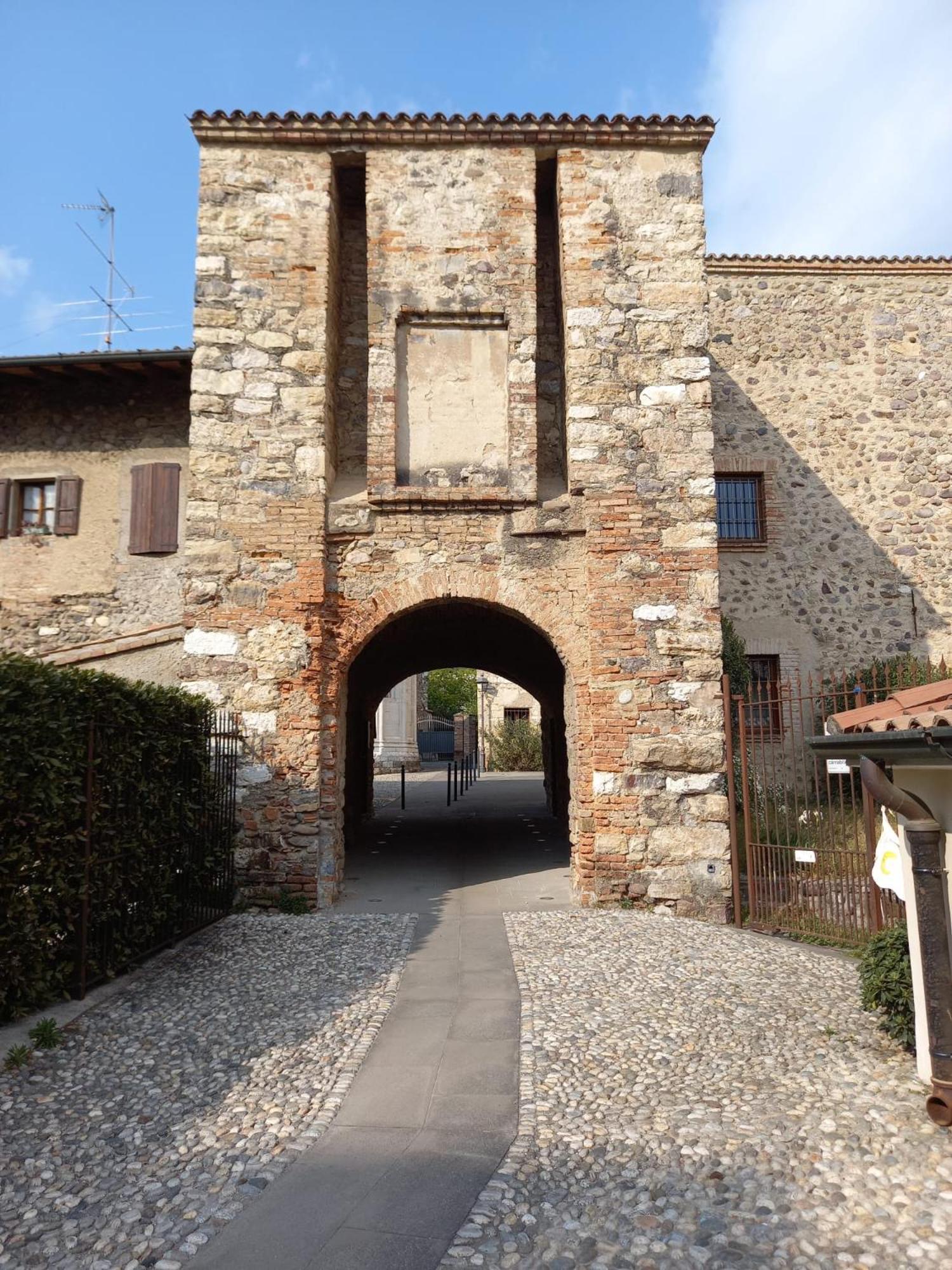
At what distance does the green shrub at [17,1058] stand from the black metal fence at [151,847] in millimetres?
793

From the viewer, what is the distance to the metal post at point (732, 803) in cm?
708

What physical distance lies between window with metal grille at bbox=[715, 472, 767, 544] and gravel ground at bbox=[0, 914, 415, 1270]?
9.05m

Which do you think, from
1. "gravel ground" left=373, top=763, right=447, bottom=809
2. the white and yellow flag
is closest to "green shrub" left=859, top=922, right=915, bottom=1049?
the white and yellow flag

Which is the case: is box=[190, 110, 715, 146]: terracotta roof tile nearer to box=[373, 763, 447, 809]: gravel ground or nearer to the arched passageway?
the arched passageway

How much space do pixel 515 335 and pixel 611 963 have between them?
18.5 feet

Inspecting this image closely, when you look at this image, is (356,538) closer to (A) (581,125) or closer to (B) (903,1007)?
(A) (581,125)

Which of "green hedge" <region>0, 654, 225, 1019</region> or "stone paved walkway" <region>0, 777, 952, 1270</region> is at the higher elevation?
"green hedge" <region>0, 654, 225, 1019</region>

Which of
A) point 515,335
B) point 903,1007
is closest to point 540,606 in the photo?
point 515,335

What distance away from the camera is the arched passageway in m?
10.9

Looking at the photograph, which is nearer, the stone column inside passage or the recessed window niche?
the recessed window niche

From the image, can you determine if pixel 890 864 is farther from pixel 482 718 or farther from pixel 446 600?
pixel 482 718

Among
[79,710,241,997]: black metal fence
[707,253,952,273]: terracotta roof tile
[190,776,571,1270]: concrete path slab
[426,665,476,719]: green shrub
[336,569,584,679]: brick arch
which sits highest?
[707,253,952,273]: terracotta roof tile

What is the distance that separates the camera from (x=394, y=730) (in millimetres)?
25656

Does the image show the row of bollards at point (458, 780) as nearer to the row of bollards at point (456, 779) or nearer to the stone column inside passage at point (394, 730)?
the row of bollards at point (456, 779)
